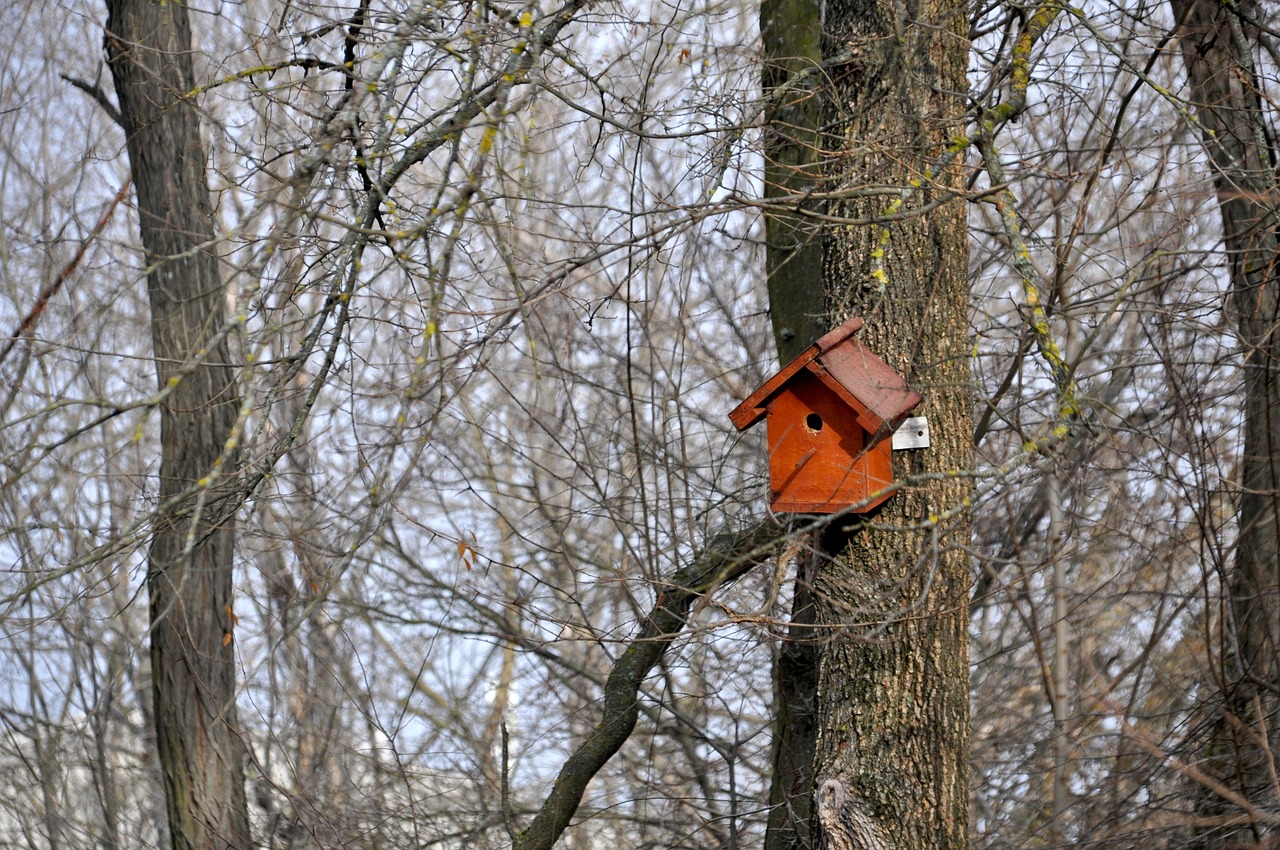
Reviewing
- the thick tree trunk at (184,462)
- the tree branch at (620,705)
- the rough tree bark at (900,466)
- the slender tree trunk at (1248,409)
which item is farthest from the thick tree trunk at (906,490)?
the thick tree trunk at (184,462)

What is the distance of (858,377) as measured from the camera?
11.3ft

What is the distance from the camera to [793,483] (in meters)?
3.59

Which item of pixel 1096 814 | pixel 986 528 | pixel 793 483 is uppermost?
pixel 986 528

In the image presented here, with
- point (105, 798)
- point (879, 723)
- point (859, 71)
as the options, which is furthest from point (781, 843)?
point (105, 798)

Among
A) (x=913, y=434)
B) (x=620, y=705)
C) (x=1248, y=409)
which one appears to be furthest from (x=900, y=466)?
(x=1248, y=409)

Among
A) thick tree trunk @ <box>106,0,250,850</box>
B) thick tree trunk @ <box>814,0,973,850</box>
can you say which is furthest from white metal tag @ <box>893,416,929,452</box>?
thick tree trunk @ <box>106,0,250,850</box>

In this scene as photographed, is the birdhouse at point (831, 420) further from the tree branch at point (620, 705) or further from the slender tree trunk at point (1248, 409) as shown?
the slender tree trunk at point (1248, 409)

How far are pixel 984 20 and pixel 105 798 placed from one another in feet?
24.1

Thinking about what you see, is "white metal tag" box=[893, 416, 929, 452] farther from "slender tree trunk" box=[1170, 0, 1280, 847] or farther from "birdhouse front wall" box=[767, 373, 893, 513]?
"slender tree trunk" box=[1170, 0, 1280, 847]

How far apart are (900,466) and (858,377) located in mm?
305

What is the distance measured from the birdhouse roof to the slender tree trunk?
1.43 meters

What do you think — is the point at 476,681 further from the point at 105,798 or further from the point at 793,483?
the point at 793,483

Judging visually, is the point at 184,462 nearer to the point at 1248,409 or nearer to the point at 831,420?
the point at 831,420

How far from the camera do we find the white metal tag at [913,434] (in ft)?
11.5
